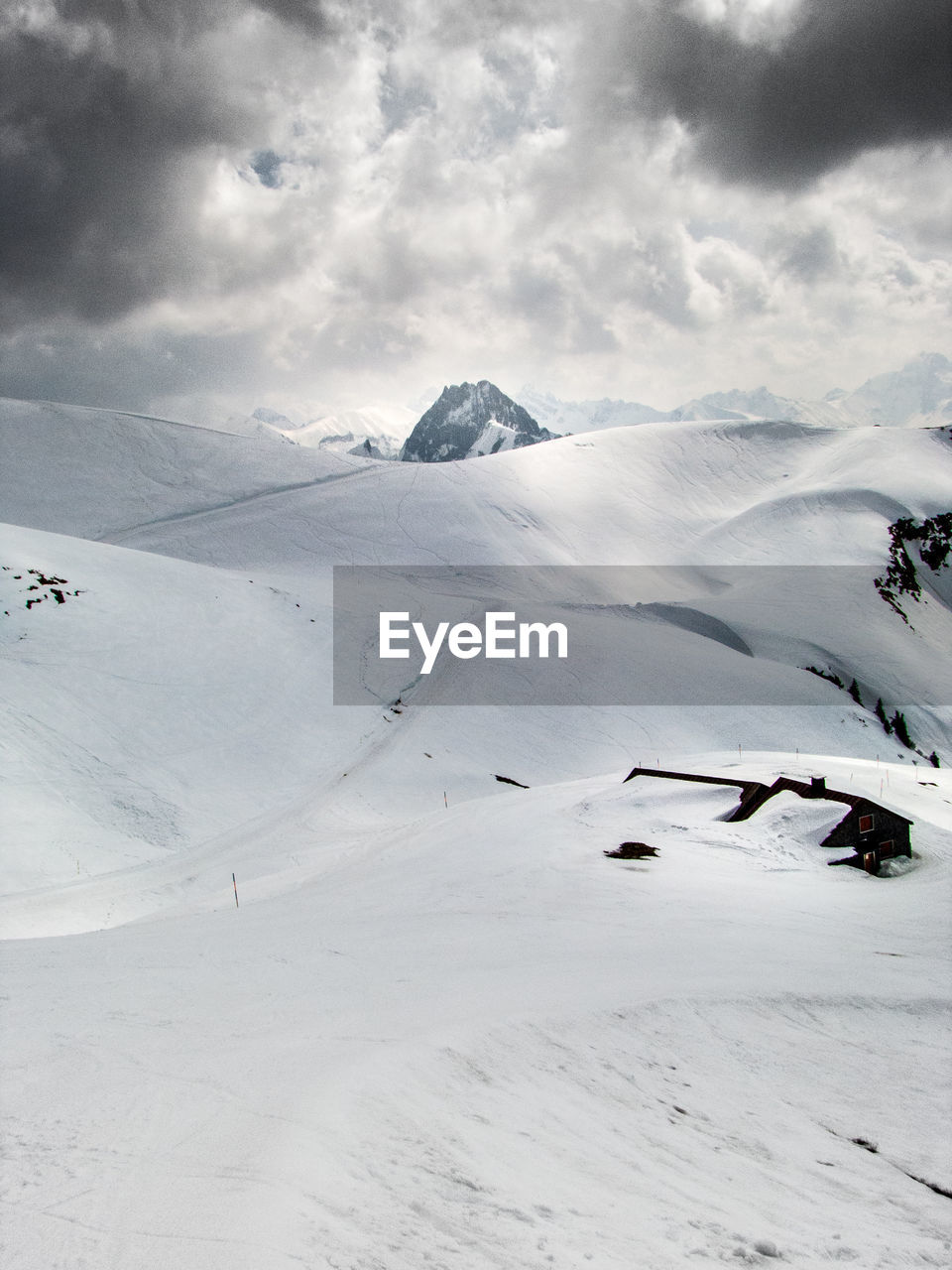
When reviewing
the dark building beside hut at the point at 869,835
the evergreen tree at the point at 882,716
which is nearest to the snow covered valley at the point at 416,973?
the dark building beside hut at the point at 869,835

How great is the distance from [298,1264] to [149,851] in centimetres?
2069

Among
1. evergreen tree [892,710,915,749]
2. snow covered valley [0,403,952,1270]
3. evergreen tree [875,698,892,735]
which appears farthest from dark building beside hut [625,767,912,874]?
evergreen tree [892,710,915,749]

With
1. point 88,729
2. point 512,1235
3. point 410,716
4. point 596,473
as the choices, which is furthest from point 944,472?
point 512,1235

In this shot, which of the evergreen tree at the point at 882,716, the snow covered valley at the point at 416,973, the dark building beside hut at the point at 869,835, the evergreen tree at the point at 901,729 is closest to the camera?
the snow covered valley at the point at 416,973

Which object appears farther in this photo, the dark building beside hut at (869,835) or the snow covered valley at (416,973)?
the dark building beside hut at (869,835)

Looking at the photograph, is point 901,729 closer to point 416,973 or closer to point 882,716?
point 882,716

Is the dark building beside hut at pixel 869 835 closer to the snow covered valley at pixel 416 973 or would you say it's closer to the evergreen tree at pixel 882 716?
the snow covered valley at pixel 416 973

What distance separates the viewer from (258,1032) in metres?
6.95

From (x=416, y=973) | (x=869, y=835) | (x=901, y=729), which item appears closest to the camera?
(x=416, y=973)

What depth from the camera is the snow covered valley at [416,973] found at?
181 inches

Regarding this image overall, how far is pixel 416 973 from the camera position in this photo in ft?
30.5

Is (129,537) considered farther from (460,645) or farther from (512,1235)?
(512,1235)

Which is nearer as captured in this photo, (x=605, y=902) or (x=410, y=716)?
(x=605, y=902)

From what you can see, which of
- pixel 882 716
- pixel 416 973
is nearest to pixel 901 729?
pixel 882 716
